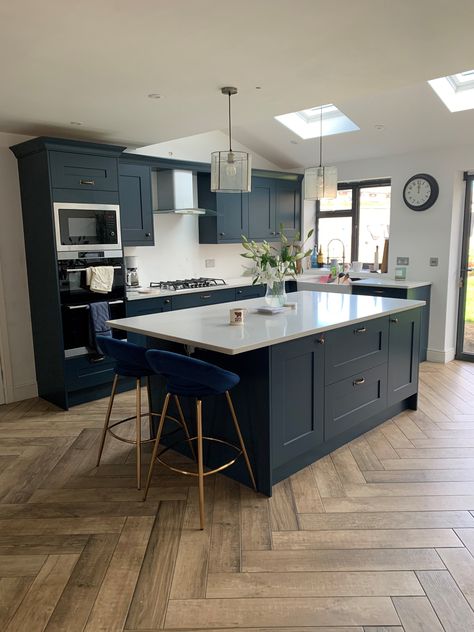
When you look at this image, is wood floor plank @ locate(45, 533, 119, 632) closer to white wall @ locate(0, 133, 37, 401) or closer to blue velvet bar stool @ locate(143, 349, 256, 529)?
blue velvet bar stool @ locate(143, 349, 256, 529)

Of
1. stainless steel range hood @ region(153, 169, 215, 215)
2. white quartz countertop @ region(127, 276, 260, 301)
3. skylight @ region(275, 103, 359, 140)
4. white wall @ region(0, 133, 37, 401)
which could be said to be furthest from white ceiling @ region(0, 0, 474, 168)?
white quartz countertop @ region(127, 276, 260, 301)

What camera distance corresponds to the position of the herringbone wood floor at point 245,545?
196cm

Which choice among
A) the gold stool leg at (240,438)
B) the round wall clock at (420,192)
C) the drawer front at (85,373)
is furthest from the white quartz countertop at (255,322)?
the round wall clock at (420,192)

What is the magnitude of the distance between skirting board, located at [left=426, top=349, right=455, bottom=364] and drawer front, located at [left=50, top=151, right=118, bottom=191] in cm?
390

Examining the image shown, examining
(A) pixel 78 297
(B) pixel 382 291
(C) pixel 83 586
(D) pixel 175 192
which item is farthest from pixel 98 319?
(B) pixel 382 291

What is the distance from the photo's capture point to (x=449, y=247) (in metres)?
5.38

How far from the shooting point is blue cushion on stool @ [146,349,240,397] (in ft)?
8.07

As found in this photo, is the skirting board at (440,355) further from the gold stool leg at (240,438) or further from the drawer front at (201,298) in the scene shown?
the gold stool leg at (240,438)

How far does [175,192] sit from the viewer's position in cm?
517

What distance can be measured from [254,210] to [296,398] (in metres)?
3.70

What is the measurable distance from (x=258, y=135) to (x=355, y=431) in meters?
3.87

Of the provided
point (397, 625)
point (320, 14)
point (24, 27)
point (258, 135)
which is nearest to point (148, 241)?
point (258, 135)

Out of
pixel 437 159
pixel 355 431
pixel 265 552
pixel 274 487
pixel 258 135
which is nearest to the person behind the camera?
pixel 265 552

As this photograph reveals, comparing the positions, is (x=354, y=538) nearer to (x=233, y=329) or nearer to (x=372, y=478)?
(x=372, y=478)
